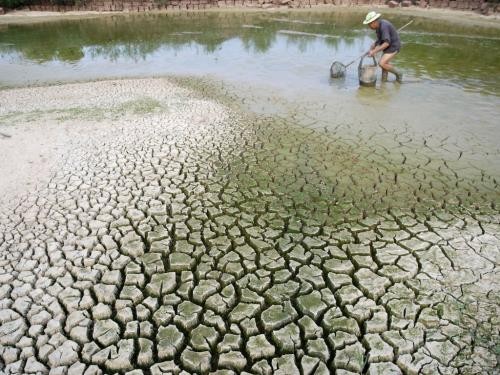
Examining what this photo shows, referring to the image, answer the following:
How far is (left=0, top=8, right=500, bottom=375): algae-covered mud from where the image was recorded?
2828 mm

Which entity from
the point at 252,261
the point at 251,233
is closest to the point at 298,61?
the point at 251,233

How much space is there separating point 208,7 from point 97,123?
1865 cm

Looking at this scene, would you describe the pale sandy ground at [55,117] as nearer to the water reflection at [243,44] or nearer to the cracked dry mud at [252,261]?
the cracked dry mud at [252,261]

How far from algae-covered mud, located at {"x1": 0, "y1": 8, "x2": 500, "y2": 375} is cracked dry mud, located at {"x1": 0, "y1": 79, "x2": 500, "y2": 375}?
0.02 metres

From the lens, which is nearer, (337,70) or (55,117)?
(55,117)

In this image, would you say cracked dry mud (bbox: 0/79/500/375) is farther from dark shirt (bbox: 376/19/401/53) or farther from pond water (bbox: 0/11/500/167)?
dark shirt (bbox: 376/19/401/53)

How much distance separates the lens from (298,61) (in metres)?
11.1

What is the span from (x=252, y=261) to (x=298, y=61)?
28.7 ft

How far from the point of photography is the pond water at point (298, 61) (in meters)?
6.93

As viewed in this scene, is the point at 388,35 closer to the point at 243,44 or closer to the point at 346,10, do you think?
the point at 243,44

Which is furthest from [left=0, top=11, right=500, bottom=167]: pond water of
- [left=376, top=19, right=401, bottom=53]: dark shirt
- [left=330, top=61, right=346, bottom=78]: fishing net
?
[left=376, top=19, right=401, bottom=53]: dark shirt

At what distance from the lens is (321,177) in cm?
498

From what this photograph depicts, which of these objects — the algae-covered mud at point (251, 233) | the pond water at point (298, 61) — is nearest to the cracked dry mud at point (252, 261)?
the algae-covered mud at point (251, 233)

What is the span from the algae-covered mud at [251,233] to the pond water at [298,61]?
0.11m
